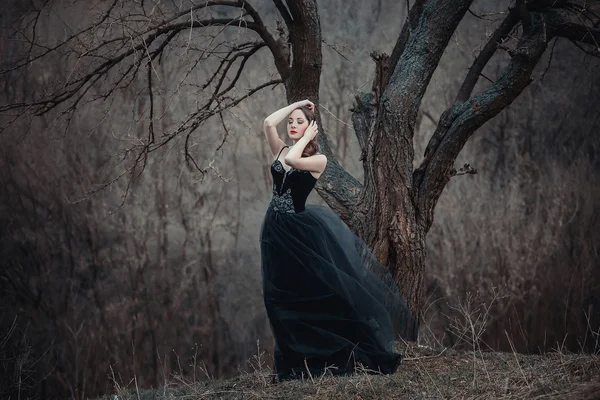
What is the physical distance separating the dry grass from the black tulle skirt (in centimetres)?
11

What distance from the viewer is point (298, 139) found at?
4.01 m

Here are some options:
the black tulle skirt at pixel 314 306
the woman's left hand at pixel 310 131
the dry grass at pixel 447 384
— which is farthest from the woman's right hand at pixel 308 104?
the dry grass at pixel 447 384

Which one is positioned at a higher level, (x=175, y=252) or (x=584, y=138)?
(x=584, y=138)

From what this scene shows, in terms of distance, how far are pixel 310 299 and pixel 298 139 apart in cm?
85

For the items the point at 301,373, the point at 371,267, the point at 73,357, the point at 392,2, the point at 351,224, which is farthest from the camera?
the point at 392,2

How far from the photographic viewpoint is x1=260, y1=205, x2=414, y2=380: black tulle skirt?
392 centimetres

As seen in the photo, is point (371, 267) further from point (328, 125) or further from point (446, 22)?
point (328, 125)

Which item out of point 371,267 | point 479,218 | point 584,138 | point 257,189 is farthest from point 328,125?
point 371,267

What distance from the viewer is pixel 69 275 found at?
7914 millimetres

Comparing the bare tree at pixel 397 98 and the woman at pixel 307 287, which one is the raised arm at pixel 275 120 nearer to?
the woman at pixel 307 287

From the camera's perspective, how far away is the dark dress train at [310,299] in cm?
392

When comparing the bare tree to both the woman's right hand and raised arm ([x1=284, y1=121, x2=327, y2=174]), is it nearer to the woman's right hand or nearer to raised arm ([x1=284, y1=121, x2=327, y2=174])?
the woman's right hand

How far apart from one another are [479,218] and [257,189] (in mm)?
2459

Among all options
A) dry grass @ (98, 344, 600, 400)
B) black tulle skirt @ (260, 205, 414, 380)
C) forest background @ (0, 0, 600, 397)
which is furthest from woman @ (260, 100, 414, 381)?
forest background @ (0, 0, 600, 397)
